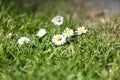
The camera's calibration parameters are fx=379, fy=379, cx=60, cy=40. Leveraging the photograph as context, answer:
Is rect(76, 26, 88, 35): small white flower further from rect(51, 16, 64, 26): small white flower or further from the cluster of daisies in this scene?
rect(51, 16, 64, 26): small white flower

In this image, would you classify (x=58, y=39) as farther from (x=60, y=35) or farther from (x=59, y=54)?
(x=59, y=54)

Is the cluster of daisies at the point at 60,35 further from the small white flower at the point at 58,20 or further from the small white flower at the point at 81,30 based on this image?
the small white flower at the point at 58,20

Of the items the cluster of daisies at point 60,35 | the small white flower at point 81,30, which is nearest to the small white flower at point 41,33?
the cluster of daisies at point 60,35

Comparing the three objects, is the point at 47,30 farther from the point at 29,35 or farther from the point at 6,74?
the point at 6,74

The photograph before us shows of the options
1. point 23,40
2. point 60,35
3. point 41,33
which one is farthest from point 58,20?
point 23,40

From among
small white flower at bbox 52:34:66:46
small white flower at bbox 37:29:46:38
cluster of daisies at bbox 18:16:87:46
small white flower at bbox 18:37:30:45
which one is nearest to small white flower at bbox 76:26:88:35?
cluster of daisies at bbox 18:16:87:46

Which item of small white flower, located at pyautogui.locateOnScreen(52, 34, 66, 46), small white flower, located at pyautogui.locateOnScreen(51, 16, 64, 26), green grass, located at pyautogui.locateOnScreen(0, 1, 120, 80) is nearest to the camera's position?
green grass, located at pyautogui.locateOnScreen(0, 1, 120, 80)

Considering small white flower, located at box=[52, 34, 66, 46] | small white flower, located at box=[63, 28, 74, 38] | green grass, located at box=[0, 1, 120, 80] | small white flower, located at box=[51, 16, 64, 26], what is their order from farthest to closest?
small white flower, located at box=[51, 16, 64, 26], small white flower, located at box=[63, 28, 74, 38], small white flower, located at box=[52, 34, 66, 46], green grass, located at box=[0, 1, 120, 80]
